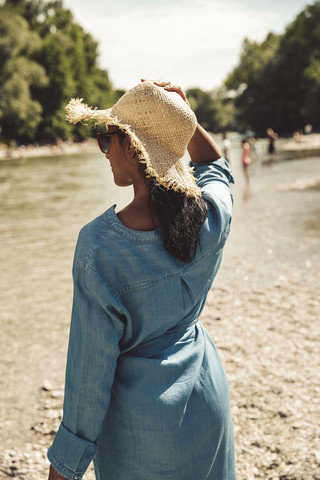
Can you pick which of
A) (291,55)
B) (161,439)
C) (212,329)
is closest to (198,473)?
(161,439)

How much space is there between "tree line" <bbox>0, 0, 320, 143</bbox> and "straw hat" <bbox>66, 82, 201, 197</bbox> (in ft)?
197

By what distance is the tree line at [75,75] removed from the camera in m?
59.2

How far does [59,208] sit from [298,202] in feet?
27.9

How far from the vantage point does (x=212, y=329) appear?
5.79 meters

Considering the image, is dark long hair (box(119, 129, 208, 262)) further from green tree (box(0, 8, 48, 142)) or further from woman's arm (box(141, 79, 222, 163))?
green tree (box(0, 8, 48, 142))

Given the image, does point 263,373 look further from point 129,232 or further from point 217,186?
point 129,232

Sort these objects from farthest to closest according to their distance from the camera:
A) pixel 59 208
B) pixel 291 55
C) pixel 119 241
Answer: pixel 291 55, pixel 59 208, pixel 119 241

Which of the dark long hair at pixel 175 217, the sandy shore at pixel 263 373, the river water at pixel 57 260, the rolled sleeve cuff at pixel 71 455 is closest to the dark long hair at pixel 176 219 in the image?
the dark long hair at pixel 175 217

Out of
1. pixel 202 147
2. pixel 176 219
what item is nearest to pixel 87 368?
pixel 176 219

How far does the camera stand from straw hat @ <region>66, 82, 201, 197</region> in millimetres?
1623

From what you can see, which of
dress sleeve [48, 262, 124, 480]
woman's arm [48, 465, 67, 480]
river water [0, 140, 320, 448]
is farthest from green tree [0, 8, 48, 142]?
woman's arm [48, 465, 67, 480]

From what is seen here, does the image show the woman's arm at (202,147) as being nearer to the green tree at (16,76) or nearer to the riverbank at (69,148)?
the riverbank at (69,148)

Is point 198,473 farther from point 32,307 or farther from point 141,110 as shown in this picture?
point 32,307

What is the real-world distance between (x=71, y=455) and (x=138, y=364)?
371mm
